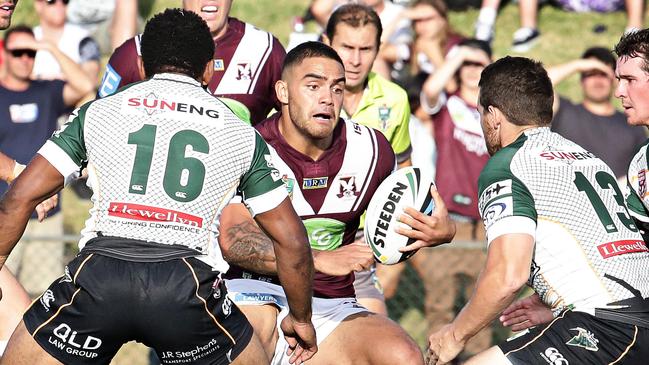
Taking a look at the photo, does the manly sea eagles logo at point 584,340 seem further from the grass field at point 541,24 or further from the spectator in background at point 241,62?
the grass field at point 541,24

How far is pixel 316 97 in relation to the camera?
6562mm

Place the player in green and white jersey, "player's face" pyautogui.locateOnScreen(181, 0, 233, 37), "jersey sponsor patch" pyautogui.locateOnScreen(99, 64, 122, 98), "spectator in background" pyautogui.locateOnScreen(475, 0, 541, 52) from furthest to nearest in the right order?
1. "spectator in background" pyautogui.locateOnScreen(475, 0, 541, 52)
2. "player's face" pyautogui.locateOnScreen(181, 0, 233, 37)
3. "jersey sponsor patch" pyautogui.locateOnScreen(99, 64, 122, 98)
4. the player in green and white jersey

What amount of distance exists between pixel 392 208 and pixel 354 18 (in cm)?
232

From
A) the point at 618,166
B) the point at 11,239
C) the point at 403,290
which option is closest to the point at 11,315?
the point at 11,239

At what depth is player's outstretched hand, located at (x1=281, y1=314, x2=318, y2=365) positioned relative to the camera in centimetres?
564

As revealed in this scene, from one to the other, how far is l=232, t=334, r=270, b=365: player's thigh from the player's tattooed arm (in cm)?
78

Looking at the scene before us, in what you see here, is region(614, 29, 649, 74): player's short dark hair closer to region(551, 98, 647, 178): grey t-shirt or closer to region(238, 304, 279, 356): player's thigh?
region(238, 304, 279, 356): player's thigh

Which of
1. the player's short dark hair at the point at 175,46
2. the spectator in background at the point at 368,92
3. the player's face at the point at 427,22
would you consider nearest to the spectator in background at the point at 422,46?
the player's face at the point at 427,22

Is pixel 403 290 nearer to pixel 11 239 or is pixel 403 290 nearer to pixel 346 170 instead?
pixel 346 170

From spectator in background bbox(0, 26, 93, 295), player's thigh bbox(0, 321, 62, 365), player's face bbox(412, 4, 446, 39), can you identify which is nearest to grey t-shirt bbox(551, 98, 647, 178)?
player's face bbox(412, 4, 446, 39)

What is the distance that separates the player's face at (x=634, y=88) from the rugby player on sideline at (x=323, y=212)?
1.21m

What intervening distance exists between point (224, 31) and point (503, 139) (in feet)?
8.41

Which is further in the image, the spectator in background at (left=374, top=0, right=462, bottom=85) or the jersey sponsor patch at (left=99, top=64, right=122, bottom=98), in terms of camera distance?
the spectator in background at (left=374, top=0, right=462, bottom=85)

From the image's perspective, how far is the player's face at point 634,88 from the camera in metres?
5.92
